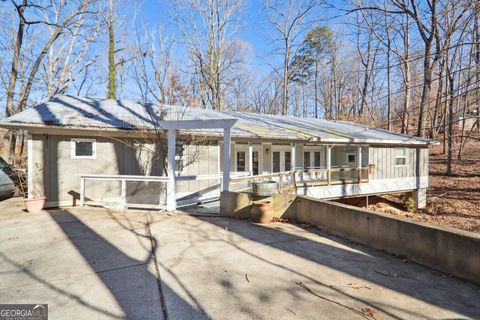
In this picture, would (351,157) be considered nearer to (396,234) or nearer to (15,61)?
(396,234)

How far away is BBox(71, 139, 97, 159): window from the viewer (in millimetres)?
8031

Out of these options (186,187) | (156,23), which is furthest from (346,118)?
(186,187)

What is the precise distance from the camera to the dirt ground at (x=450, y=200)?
10180 millimetres

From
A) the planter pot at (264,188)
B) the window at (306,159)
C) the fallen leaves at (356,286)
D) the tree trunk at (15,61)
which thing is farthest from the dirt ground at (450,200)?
the tree trunk at (15,61)

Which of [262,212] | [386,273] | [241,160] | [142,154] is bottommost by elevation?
[386,273]

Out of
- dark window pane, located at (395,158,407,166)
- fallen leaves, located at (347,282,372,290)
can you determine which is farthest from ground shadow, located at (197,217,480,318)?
dark window pane, located at (395,158,407,166)

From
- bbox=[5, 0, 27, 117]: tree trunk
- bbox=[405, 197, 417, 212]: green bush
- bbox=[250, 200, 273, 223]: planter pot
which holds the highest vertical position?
bbox=[5, 0, 27, 117]: tree trunk

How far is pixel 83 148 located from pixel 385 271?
8470 mm

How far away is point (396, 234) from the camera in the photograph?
13.4ft

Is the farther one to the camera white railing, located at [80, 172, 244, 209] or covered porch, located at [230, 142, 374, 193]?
covered porch, located at [230, 142, 374, 193]

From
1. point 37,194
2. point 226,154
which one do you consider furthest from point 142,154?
point 226,154

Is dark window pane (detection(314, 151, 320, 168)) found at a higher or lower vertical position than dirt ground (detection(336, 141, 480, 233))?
higher

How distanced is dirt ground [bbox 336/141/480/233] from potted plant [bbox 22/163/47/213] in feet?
42.1

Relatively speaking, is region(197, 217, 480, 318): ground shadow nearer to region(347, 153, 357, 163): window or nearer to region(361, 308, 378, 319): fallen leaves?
region(361, 308, 378, 319): fallen leaves
